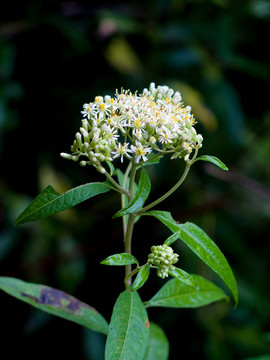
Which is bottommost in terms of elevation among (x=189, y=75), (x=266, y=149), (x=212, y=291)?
(x=212, y=291)

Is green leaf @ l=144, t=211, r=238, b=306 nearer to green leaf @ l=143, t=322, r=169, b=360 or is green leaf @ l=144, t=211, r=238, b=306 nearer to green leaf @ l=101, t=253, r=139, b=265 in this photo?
green leaf @ l=101, t=253, r=139, b=265

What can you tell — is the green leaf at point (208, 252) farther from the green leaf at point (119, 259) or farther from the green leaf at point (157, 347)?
the green leaf at point (157, 347)

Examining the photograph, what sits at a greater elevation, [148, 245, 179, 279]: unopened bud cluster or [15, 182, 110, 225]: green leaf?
[15, 182, 110, 225]: green leaf

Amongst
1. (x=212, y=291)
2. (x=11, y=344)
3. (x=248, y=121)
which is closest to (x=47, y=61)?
(x=248, y=121)

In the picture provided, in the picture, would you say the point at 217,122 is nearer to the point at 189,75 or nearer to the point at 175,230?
the point at 189,75

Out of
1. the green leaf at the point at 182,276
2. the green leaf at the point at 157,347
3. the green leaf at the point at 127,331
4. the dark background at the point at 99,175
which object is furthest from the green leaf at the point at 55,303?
the dark background at the point at 99,175

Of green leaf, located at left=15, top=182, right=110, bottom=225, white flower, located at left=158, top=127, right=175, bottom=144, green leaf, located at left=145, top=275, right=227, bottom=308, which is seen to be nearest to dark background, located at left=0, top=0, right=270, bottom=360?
green leaf, located at left=145, top=275, right=227, bottom=308
